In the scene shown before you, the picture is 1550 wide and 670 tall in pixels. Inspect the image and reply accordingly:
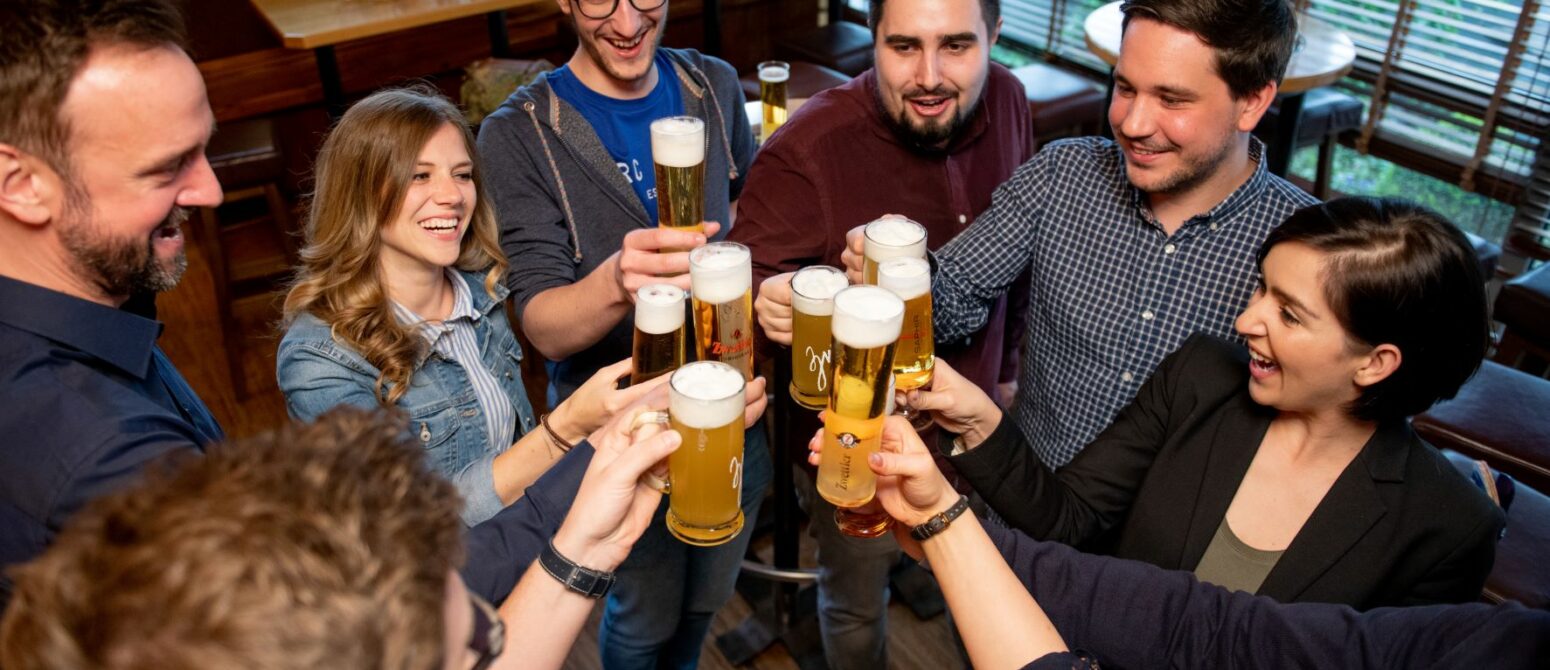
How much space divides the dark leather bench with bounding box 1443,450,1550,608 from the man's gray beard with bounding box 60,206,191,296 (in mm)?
1932

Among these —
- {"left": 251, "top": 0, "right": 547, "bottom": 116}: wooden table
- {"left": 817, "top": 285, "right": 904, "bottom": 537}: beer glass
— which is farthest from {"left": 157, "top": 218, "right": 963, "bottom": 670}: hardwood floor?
{"left": 817, "top": 285, "right": 904, "bottom": 537}: beer glass

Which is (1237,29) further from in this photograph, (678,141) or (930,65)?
(678,141)

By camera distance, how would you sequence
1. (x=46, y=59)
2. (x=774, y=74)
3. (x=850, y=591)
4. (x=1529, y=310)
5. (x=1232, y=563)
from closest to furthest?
(x=46, y=59) < (x=1232, y=563) < (x=850, y=591) < (x=1529, y=310) < (x=774, y=74)

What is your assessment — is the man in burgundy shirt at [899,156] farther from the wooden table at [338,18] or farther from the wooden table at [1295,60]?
the wooden table at [338,18]

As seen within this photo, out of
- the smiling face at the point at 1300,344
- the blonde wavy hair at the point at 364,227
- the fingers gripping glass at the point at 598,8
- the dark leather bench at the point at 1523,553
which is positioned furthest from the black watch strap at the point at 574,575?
the dark leather bench at the point at 1523,553

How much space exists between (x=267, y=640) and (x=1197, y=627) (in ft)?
3.64

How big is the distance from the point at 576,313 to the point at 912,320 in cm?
64

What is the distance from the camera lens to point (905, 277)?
4.85 ft

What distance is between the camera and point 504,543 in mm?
1453

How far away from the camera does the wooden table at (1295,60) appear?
3.38 meters

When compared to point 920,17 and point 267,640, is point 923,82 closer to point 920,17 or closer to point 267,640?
point 920,17

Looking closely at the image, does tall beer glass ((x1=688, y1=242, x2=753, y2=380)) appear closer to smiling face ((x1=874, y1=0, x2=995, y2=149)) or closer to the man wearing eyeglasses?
the man wearing eyeglasses

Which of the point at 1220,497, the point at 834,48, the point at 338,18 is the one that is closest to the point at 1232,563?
the point at 1220,497

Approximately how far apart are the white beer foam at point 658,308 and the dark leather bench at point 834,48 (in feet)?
10.5
